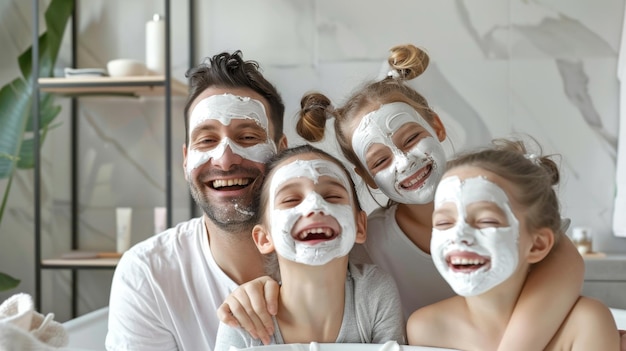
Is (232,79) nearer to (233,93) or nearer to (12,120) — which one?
(233,93)

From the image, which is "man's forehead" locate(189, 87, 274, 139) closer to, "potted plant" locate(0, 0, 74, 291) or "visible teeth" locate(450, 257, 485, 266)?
"visible teeth" locate(450, 257, 485, 266)

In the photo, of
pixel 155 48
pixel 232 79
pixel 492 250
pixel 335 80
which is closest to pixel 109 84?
pixel 155 48

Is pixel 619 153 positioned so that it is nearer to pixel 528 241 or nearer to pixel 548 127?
pixel 548 127

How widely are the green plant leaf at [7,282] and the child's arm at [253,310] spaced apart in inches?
59.5

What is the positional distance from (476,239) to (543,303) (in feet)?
0.49

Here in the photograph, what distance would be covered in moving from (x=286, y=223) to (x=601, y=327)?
0.47 metres

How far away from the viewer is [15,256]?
8.65 feet

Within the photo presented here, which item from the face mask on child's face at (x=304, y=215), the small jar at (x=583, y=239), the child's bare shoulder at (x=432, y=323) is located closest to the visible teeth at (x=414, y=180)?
the face mask on child's face at (x=304, y=215)

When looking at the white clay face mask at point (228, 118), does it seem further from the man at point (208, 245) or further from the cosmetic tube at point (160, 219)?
the cosmetic tube at point (160, 219)

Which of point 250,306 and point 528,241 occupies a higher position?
point 528,241

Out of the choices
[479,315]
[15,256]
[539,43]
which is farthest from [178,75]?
[479,315]

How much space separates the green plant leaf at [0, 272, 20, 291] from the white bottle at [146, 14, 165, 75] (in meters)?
0.82

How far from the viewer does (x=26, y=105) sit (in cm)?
251

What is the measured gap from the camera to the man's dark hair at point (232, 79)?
1.46 metres
